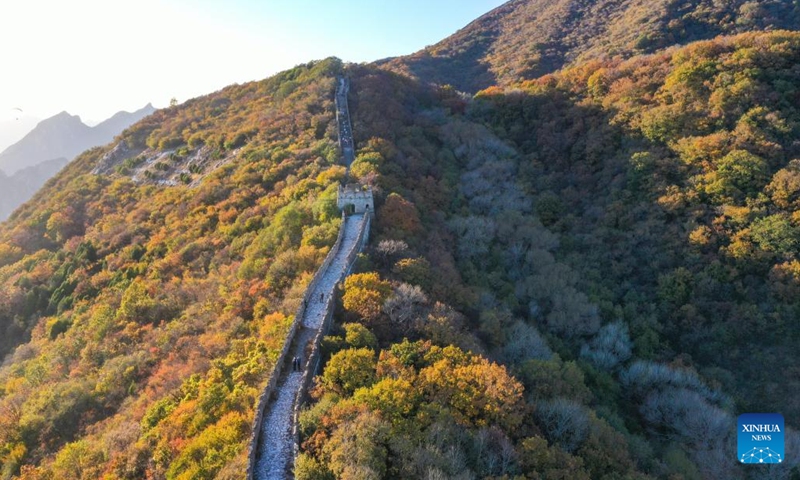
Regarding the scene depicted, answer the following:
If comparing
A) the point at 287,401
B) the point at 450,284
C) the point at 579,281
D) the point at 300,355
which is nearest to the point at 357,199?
the point at 450,284

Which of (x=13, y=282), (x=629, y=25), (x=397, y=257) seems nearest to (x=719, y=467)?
(x=397, y=257)

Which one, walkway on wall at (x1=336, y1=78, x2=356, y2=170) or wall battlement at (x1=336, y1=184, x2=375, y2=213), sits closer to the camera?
wall battlement at (x1=336, y1=184, x2=375, y2=213)

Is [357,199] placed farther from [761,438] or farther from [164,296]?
[761,438]

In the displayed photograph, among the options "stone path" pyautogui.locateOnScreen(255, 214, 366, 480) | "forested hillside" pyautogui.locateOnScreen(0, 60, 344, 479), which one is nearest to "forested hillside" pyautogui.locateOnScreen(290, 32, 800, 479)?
"stone path" pyautogui.locateOnScreen(255, 214, 366, 480)

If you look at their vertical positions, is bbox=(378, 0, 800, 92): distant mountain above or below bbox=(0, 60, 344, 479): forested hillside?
above

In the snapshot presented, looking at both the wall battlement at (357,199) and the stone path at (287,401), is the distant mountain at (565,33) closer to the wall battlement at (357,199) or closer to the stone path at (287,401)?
the wall battlement at (357,199)

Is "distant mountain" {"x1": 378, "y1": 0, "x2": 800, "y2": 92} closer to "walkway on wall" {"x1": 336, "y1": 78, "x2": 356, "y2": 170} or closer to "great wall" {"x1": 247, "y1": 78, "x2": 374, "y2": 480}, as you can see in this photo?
"walkway on wall" {"x1": 336, "y1": 78, "x2": 356, "y2": 170}

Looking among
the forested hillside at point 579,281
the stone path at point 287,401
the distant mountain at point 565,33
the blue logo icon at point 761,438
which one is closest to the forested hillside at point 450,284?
the forested hillside at point 579,281
